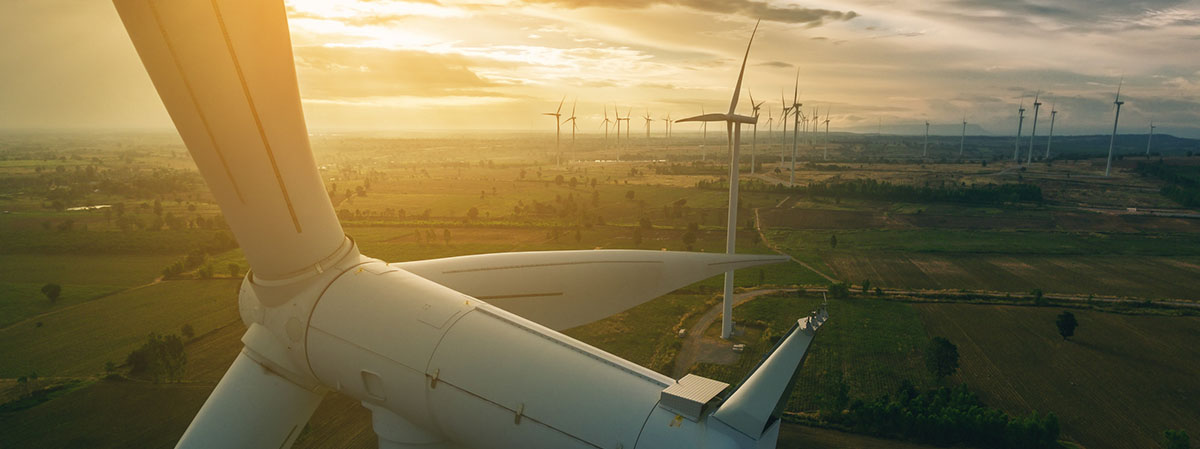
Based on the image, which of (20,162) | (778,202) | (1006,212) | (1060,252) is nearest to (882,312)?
(1060,252)

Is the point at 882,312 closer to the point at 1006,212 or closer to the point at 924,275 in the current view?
the point at 924,275

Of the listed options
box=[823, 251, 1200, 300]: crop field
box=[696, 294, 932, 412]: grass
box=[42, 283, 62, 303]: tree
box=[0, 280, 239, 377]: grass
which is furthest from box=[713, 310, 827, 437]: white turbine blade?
box=[42, 283, 62, 303]: tree

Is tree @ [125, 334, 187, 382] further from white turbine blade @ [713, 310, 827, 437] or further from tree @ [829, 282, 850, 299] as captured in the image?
tree @ [829, 282, 850, 299]

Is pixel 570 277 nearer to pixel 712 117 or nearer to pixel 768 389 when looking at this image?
pixel 768 389

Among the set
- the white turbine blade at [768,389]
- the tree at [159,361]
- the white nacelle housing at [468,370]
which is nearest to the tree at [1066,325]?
the white turbine blade at [768,389]

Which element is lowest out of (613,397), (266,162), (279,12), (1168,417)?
(1168,417)

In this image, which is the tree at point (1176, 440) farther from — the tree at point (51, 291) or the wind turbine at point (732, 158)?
the tree at point (51, 291)
